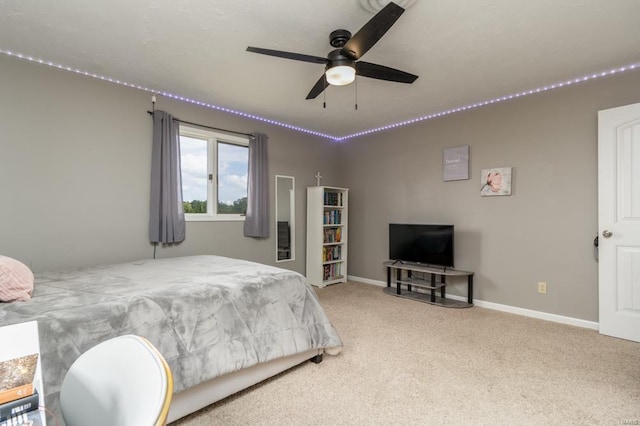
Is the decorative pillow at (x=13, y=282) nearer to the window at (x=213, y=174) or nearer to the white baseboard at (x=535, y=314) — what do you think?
the window at (x=213, y=174)

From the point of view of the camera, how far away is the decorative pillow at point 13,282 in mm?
1619

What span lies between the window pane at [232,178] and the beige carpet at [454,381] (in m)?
2.13

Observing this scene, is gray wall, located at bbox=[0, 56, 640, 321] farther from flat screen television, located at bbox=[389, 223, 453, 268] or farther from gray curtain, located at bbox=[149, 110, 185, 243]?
flat screen television, located at bbox=[389, 223, 453, 268]

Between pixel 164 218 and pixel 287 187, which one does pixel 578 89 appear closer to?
pixel 287 187

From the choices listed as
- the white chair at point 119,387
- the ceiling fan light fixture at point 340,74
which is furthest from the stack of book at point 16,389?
the ceiling fan light fixture at point 340,74

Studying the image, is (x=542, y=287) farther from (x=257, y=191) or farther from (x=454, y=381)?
(x=257, y=191)

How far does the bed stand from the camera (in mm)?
1443

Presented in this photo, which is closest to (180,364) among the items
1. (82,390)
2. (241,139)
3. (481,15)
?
(82,390)

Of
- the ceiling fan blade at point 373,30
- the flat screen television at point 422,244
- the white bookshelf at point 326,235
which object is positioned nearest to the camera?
the ceiling fan blade at point 373,30

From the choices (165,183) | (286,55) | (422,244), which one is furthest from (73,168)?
(422,244)

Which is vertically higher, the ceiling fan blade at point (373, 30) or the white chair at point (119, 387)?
the ceiling fan blade at point (373, 30)

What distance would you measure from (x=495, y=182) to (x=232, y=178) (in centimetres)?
327

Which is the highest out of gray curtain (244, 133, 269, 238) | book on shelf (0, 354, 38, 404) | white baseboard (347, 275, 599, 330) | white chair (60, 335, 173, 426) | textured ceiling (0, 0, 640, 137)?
textured ceiling (0, 0, 640, 137)

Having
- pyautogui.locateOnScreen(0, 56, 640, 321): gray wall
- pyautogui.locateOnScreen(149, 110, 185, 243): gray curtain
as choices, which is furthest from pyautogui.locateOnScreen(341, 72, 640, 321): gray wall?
pyautogui.locateOnScreen(149, 110, 185, 243): gray curtain
